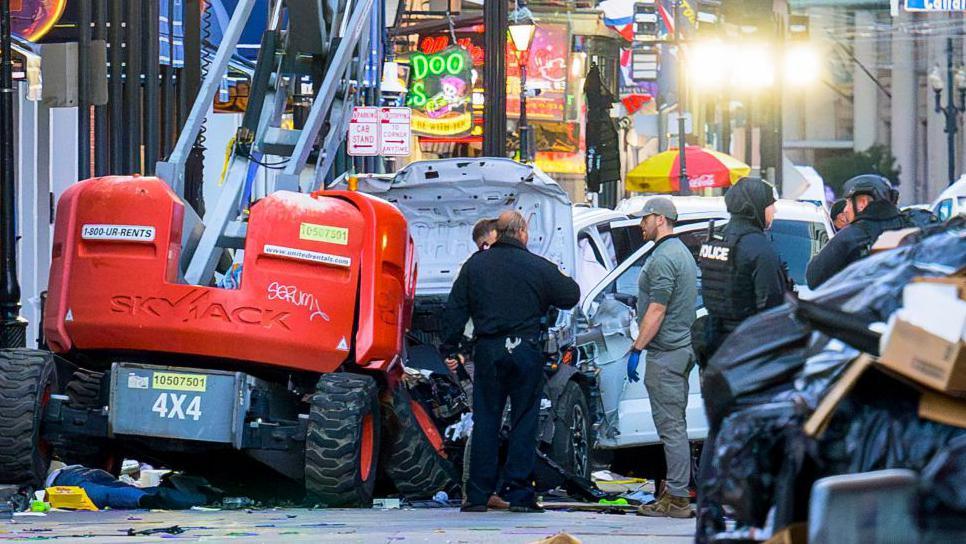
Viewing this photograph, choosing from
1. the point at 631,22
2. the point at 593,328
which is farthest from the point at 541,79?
the point at 593,328

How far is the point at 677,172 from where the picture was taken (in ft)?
127

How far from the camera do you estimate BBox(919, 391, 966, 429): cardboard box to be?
5695 mm

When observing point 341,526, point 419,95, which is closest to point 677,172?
point 419,95

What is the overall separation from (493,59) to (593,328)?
1077cm

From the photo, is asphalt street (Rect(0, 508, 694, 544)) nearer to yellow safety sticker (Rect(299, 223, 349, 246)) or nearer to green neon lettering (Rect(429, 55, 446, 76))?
yellow safety sticker (Rect(299, 223, 349, 246))

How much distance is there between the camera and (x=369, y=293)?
464 inches

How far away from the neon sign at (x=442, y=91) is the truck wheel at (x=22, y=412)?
21428 mm

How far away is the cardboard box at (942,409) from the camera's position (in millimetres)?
5695

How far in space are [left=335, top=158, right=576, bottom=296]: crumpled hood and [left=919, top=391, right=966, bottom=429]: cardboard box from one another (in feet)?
27.4

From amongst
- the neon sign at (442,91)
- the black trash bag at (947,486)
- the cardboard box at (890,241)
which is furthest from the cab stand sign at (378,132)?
the black trash bag at (947,486)

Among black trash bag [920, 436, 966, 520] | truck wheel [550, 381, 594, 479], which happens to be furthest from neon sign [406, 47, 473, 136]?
black trash bag [920, 436, 966, 520]

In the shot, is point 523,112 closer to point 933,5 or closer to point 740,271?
point 933,5

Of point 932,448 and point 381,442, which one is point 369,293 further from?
point 932,448

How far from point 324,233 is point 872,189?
3269 mm
